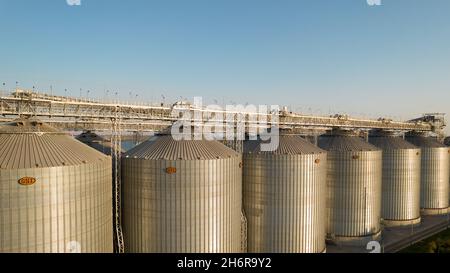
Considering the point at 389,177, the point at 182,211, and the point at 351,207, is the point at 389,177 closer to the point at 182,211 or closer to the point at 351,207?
the point at 351,207

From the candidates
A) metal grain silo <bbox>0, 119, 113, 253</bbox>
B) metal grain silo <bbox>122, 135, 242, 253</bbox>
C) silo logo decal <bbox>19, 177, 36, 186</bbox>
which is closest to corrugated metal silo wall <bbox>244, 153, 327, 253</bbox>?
metal grain silo <bbox>122, 135, 242, 253</bbox>

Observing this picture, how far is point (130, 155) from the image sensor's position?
30984 millimetres

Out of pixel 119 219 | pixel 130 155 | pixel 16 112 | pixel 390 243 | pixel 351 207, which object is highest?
pixel 16 112

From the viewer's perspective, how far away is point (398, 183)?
59.0 meters

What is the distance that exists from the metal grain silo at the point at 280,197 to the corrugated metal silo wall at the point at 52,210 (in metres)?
17.5

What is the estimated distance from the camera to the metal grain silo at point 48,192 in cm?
2148

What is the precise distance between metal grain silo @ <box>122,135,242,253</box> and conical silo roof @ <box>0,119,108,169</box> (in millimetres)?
4543

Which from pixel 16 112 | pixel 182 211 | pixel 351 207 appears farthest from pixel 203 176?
pixel 351 207

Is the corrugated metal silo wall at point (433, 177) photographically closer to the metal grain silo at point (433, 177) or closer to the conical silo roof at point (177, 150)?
the metal grain silo at point (433, 177)

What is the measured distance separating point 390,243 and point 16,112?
174 feet

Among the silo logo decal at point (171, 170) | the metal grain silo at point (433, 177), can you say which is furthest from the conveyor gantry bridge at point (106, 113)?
the metal grain silo at point (433, 177)

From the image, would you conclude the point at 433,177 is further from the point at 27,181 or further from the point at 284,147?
the point at 27,181
